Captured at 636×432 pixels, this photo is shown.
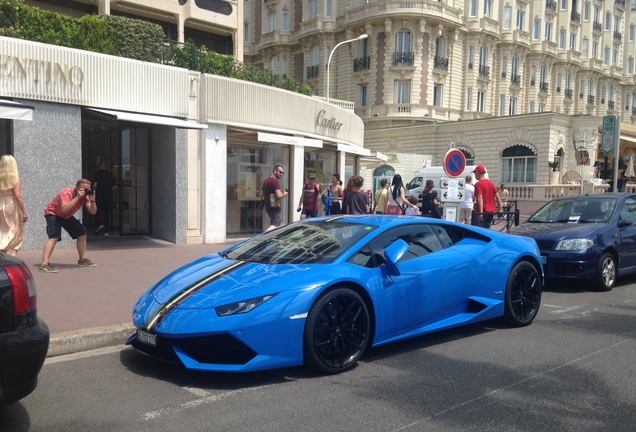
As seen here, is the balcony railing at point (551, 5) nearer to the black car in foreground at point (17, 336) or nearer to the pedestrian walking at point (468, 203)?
the pedestrian walking at point (468, 203)

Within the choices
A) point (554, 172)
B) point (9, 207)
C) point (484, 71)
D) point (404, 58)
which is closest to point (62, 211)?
point (9, 207)

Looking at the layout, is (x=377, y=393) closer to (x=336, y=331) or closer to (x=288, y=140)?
(x=336, y=331)

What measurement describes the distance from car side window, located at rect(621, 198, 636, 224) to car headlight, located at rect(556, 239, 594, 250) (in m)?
1.25

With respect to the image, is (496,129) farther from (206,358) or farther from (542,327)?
(206,358)

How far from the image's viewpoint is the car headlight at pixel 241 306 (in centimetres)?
418

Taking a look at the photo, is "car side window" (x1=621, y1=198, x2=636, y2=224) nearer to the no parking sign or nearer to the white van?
the no parking sign

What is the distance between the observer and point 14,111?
8742mm

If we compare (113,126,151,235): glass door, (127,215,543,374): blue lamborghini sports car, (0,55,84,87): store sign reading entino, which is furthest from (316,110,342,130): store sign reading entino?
(127,215,543,374): blue lamborghini sports car

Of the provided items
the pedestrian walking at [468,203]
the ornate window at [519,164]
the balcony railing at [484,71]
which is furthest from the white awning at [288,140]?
the balcony railing at [484,71]

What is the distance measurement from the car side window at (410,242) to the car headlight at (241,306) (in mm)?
992

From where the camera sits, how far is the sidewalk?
18.0 feet

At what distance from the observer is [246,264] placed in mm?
4973

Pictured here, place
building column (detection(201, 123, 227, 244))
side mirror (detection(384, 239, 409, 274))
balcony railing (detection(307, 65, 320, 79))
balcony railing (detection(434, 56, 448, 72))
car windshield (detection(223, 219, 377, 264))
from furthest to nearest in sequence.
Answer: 1. balcony railing (detection(307, 65, 320, 79))
2. balcony railing (detection(434, 56, 448, 72))
3. building column (detection(201, 123, 227, 244))
4. car windshield (detection(223, 219, 377, 264))
5. side mirror (detection(384, 239, 409, 274))

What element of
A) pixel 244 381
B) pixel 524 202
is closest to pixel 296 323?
pixel 244 381
